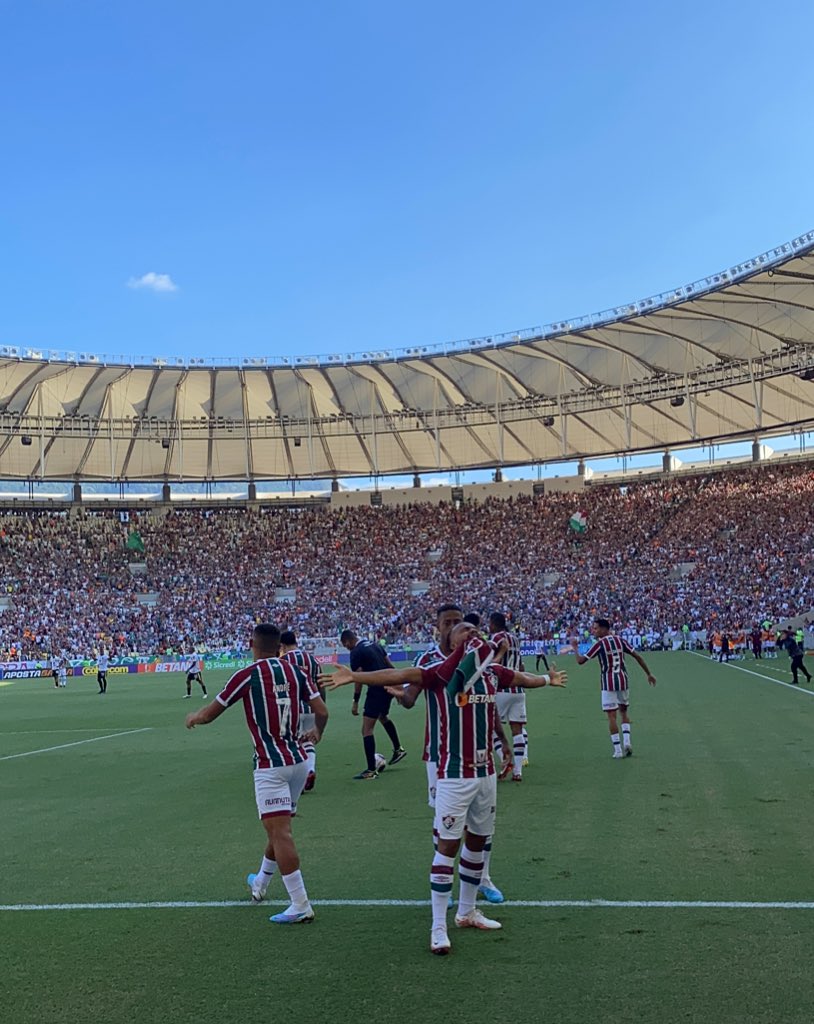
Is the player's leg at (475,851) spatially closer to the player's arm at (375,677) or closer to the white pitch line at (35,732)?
the player's arm at (375,677)

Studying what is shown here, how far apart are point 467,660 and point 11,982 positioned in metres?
3.19

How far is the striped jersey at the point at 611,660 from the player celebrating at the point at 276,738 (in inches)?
277

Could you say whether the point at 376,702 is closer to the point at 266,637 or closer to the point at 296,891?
the point at 266,637

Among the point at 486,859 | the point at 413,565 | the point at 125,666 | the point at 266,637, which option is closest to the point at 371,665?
the point at 266,637

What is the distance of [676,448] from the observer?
64.8 m

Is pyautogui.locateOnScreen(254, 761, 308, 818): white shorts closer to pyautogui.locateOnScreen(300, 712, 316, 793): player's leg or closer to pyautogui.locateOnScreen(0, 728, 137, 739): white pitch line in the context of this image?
pyautogui.locateOnScreen(300, 712, 316, 793): player's leg

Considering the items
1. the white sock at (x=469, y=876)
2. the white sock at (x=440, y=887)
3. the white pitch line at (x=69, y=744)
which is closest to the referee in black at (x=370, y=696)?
the white sock at (x=469, y=876)

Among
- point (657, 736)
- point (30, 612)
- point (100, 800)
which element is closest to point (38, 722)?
point (100, 800)

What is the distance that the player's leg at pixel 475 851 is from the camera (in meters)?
5.93

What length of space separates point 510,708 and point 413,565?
157ft

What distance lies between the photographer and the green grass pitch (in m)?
4.78

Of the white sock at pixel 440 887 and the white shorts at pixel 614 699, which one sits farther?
the white shorts at pixel 614 699

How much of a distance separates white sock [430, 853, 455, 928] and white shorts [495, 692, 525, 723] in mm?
6323

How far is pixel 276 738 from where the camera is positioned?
6.51 meters
